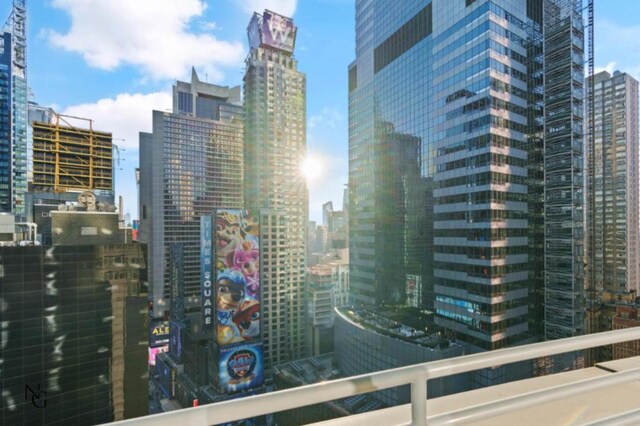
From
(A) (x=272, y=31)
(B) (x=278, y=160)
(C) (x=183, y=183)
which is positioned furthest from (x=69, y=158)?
(A) (x=272, y=31)

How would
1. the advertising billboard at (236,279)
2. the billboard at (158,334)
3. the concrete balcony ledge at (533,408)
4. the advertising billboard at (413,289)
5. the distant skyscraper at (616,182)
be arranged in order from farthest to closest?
1. the billboard at (158,334)
2. the distant skyscraper at (616,182)
3. the advertising billboard at (236,279)
4. the advertising billboard at (413,289)
5. the concrete balcony ledge at (533,408)

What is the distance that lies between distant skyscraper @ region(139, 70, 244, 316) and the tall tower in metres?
12.8

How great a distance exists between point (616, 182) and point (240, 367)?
280 feet

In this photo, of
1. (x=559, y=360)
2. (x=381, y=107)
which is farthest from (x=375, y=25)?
(x=559, y=360)

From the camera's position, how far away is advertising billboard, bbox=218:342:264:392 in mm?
46594

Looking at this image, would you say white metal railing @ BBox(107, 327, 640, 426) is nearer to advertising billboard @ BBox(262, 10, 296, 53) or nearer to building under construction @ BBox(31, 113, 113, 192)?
building under construction @ BBox(31, 113, 113, 192)

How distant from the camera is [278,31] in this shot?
8725cm

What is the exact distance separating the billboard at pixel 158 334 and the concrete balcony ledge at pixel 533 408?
89.2 m

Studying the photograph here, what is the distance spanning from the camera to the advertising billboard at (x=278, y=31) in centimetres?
8600

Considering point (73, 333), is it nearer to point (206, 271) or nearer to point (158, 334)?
point (206, 271)

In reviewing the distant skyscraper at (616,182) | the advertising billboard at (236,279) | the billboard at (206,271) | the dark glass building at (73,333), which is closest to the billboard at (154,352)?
the billboard at (206,271)

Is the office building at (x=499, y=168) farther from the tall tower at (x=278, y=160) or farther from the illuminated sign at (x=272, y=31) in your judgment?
the illuminated sign at (x=272, y=31)

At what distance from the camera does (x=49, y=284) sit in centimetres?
2289

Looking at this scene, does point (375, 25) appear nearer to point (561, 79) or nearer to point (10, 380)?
point (561, 79)
